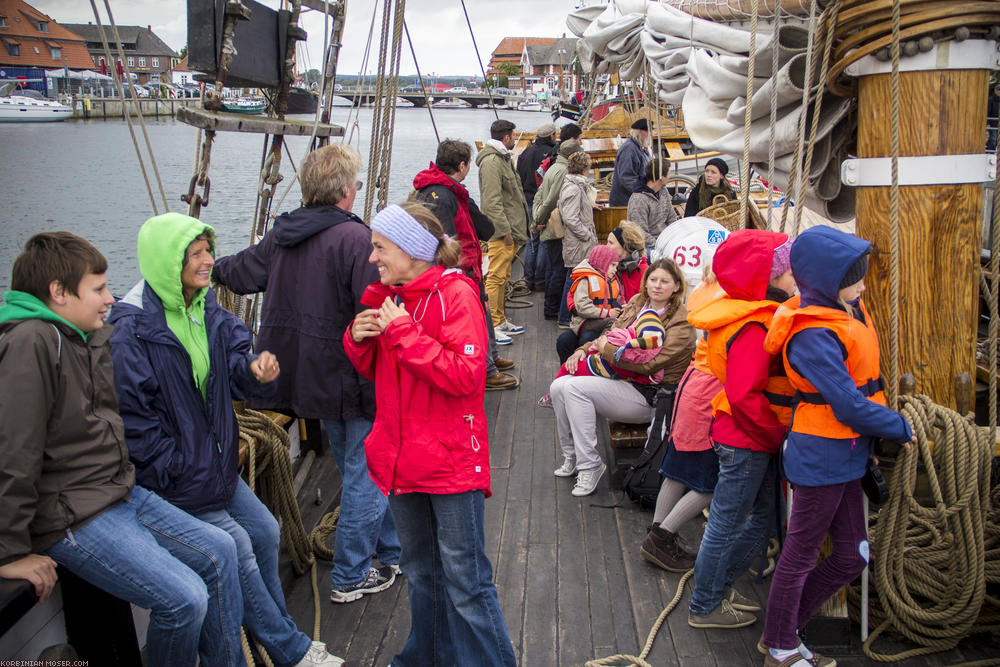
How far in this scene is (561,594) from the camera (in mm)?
2996

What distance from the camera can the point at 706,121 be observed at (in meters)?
3.68

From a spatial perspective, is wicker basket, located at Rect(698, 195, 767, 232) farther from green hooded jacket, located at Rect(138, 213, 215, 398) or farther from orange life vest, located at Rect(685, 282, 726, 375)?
green hooded jacket, located at Rect(138, 213, 215, 398)

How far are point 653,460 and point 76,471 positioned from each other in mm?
2404

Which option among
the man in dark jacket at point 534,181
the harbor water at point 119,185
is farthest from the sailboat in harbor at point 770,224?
the harbor water at point 119,185

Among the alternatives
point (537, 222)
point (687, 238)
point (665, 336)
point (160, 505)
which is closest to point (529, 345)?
point (537, 222)

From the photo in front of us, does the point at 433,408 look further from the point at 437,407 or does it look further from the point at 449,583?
the point at 449,583

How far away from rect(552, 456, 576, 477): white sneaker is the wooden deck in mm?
55

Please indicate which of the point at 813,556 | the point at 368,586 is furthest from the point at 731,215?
the point at 368,586

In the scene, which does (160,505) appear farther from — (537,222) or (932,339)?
(537,222)

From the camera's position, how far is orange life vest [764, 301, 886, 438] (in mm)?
2145

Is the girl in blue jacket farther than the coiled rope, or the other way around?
the coiled rope

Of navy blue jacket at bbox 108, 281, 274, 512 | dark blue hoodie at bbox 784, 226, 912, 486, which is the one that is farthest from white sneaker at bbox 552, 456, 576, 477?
navy blue jacket at bbox 108, 281, 274, 512

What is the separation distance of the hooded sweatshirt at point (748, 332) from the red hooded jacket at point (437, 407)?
819mm

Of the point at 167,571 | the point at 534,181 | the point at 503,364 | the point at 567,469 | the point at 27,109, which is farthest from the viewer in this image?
the point at 27,109
